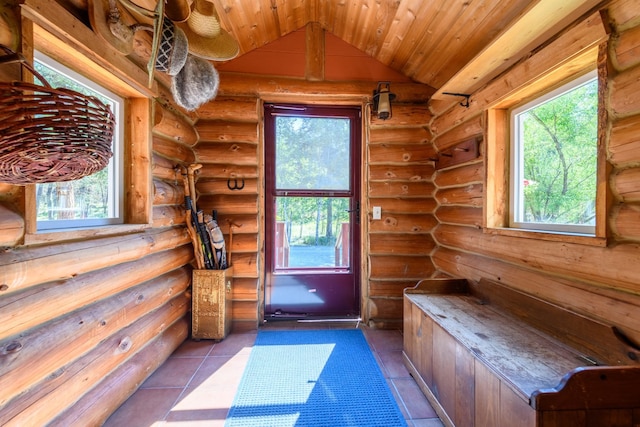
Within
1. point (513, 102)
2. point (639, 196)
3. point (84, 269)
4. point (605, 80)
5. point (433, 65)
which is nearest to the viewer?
point (639, 196)

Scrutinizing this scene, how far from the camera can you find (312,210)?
118 inches

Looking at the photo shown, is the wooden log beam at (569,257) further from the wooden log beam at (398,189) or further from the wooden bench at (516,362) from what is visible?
the wooden log beam at (398,189)

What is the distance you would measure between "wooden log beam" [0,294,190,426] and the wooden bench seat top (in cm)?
194

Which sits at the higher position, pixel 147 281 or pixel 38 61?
pixel 38 61

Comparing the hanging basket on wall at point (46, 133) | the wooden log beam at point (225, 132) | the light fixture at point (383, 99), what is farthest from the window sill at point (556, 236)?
the wooden log beam at point (225, 132)

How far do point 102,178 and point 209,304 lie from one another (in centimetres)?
134

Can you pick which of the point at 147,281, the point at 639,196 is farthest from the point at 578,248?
the point at 147,281

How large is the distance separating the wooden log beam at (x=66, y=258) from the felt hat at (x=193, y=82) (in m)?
0.96

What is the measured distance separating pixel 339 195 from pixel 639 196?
2.16m

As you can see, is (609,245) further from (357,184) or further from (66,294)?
(66,294)

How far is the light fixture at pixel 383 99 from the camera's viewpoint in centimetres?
267

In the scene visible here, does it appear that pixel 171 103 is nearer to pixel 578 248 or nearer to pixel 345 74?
pixel 345 74

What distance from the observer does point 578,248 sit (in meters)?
1.36

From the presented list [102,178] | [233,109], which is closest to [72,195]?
[102,178]
